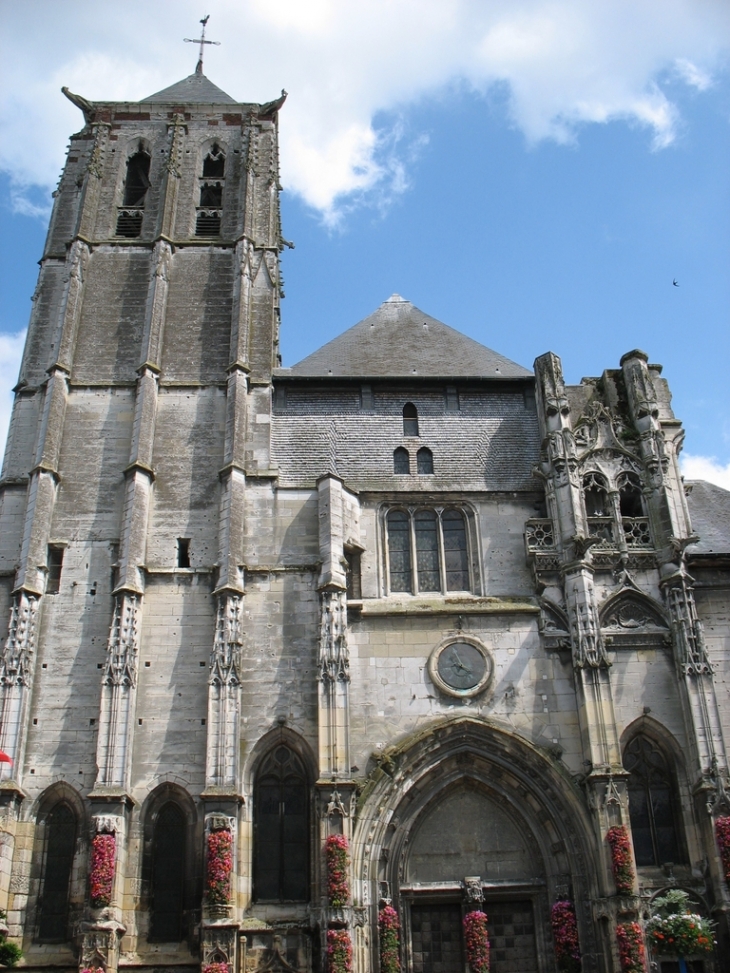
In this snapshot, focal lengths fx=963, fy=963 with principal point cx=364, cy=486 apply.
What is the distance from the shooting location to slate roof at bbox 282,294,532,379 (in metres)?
23.9

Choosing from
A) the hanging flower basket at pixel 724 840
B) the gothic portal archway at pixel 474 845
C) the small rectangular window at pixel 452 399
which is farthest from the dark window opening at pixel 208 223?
the hanging flower basket at pixel 724 840

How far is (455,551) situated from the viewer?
21422mm

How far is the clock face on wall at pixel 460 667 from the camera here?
19359 millimetres

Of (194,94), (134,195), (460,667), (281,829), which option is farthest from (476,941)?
(194,94)

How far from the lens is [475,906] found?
1772cm

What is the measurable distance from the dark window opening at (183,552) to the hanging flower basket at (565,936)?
32.9ft

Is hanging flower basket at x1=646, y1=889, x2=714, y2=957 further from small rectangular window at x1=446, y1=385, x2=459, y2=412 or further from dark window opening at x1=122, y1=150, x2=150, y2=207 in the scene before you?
dark window opening at x1=122, y1=150, x2=150, y2=207

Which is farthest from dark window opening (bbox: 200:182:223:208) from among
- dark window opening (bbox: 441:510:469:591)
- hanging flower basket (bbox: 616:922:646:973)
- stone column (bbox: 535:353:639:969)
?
hanging flower basket (bbox: 616:922:646:973)

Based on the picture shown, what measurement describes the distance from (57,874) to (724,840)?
1217cm

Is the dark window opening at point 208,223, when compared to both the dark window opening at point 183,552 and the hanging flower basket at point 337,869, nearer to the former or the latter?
the dark window opening at point 183,552

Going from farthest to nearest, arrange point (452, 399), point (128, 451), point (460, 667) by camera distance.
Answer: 1. point (452, 399)
2. point (128, 451)
3. point (460, 667)

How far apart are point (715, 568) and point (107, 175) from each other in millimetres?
19327

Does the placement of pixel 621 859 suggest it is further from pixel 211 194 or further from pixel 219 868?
pixel 211 194

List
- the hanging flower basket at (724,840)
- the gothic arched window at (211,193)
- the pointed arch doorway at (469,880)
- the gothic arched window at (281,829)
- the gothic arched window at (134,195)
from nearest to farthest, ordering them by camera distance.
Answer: the hanging flower basket at (724,840)
the pointed arch doorway at (469,880)
the gothic arched window at (281,829)
the gothic arched window at (134,195)
the gothic arched window at (211,193)
